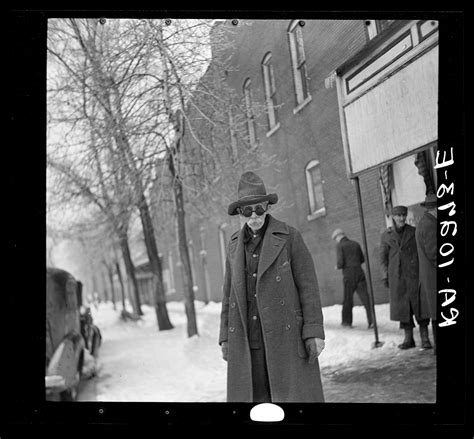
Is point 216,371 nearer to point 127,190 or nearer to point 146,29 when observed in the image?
point 127,190

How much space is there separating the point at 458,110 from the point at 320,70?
779 mm

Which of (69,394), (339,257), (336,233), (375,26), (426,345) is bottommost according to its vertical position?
(69,394)

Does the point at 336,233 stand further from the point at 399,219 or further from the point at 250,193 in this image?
the point at 250,193

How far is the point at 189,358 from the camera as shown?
267 cm

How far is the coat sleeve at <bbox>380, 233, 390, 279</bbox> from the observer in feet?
8.55

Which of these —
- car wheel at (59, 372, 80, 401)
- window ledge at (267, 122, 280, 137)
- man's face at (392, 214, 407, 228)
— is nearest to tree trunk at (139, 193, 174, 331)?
car wheel at (59, 372, 80, 401)

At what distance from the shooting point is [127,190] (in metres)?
2.85

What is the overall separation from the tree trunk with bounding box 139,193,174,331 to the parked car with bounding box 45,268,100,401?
381mm

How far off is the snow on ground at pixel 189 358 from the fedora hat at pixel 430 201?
2.00ft

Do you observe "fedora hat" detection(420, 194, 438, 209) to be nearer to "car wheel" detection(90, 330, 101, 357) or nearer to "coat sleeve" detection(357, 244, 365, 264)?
"coat sleeve" detection(357, 244, 365, 264)

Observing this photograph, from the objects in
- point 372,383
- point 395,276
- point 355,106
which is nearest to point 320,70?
point 355,106

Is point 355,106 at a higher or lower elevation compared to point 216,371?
higher

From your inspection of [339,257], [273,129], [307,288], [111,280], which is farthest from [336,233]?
[111,280]
